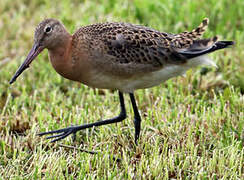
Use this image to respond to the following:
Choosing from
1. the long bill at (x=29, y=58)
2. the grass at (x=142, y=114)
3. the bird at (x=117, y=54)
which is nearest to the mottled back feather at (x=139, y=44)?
the bird at (x=117, y=54)

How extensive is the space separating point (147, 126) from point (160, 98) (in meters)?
0.70

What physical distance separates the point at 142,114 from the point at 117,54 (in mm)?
1122

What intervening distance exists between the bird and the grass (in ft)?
0.95

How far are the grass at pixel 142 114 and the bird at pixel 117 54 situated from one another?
289 mm

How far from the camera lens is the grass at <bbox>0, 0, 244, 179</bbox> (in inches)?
167

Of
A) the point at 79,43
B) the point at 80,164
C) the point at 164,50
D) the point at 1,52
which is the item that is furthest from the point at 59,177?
the point at 1,52

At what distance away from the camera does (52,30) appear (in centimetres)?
448

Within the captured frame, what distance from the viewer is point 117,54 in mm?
4395

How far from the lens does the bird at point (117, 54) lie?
4.36 m

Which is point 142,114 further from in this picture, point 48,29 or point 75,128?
point 48,29

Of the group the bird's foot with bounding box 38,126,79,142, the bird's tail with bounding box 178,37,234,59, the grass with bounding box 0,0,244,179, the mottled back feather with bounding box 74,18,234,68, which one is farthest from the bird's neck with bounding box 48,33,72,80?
the bird's tail with bounding box 178,37,234,59

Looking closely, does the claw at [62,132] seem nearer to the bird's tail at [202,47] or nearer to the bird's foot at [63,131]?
the bird's foot at [63,131]

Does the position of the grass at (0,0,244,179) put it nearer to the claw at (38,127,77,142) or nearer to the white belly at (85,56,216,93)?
the claw at (38,127,77,142)

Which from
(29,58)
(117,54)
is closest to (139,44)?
(117,54)
